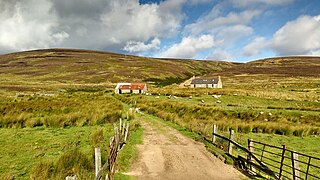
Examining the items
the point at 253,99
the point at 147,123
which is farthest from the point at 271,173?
the point at 253,99

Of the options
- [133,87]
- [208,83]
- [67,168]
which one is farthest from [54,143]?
[208,83]

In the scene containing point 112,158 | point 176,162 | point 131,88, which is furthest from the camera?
point 131,88

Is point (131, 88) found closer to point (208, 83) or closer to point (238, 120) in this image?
point (208, 83)

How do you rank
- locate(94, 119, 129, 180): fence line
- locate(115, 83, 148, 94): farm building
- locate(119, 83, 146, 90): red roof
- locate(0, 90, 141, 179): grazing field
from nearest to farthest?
locate(94, 119, 129, 180): fence line → locate(0, 90, 141, 179): grazing field → locate(115, 83, 148, 94): farm building → locate(119, 83, 146, 90): red roof

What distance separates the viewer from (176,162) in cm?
1449

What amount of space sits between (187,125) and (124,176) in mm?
13976

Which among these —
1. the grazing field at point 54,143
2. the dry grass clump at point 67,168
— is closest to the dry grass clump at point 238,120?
the grazing field at point 54,143

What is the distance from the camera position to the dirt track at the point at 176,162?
12.7 metres

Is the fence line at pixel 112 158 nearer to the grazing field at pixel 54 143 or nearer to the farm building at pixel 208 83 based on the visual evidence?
the grazing field at pixel 54 143

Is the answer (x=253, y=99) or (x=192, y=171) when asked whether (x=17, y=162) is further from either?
(x=253, y=99)

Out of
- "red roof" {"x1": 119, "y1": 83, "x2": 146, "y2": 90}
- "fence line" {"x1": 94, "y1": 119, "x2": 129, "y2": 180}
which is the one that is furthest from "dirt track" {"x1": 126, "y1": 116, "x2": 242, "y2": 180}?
"red roof" {"x1": 119, "y1": 83, "x2": 146, "y2": 90}

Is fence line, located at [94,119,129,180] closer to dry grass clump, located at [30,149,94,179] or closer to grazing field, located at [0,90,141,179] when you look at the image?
grazing field, located at [0,90,141,179]

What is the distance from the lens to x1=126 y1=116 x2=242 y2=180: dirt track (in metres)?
12.7

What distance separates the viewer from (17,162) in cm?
1335
